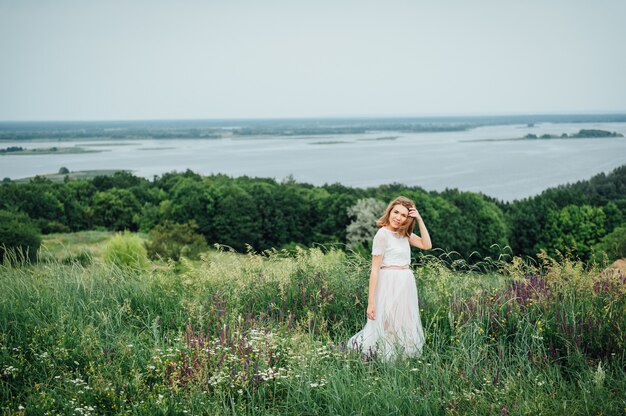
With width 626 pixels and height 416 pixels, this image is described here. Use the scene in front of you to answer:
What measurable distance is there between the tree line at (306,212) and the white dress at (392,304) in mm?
35718

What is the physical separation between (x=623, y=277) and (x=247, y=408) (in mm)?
5260

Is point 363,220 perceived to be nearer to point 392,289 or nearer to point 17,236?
point 17,236

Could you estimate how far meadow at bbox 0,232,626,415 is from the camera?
4672 mm

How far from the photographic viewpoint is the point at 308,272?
7.82 metres

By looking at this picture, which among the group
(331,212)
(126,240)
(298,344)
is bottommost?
(331,212)

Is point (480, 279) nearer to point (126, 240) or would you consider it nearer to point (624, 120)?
point (126, 240)

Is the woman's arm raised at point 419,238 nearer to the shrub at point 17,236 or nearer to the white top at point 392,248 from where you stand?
the white top at point 392,248

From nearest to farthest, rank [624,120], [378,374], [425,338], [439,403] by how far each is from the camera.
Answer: [439,403], [378,374], [425,338], [624,120]

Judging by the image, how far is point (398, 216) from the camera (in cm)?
625

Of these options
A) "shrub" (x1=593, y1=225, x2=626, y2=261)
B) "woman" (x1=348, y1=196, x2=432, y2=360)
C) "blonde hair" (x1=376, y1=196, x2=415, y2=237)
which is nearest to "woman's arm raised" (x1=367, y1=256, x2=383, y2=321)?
"woman" (x1=348, y1=196, x2=432, y2=360)

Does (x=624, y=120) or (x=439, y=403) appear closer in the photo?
(x=439, y=403)

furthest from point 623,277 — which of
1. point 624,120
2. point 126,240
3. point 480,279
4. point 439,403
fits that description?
point 624,120

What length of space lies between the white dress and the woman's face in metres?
0.11

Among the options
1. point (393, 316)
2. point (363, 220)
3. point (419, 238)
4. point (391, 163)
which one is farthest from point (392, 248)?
point (391, 163)
